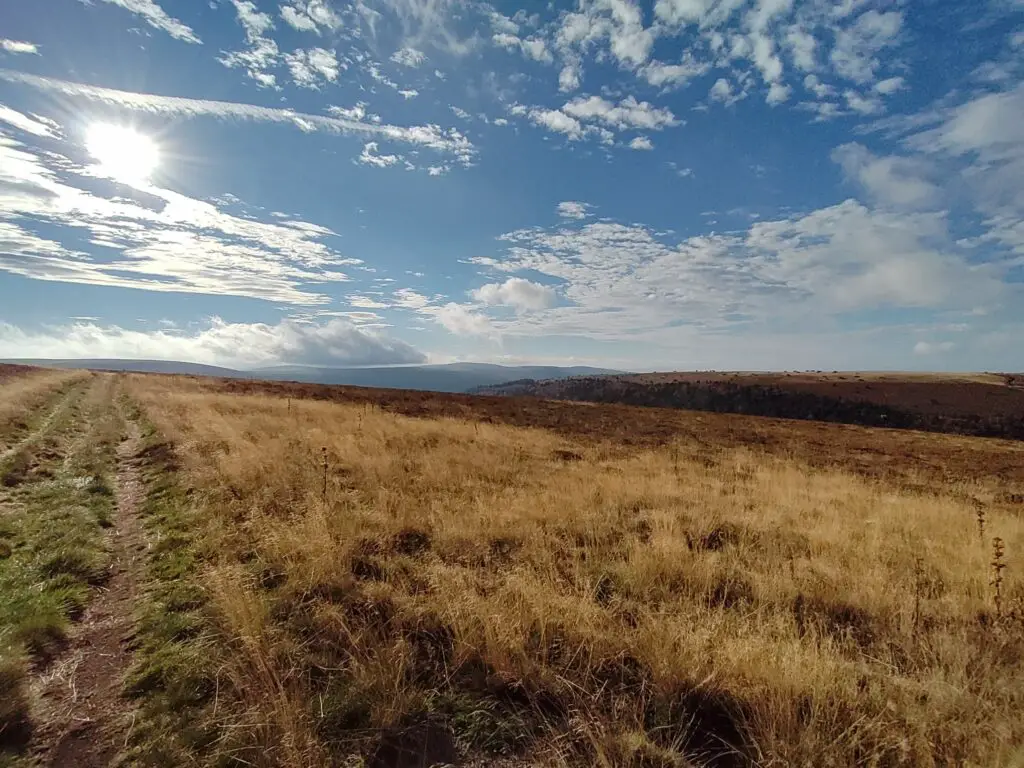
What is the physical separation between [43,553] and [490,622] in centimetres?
659

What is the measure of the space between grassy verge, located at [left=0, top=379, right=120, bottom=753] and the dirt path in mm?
126

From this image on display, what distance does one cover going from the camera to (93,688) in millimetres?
3893

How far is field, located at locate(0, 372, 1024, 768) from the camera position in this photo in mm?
3184

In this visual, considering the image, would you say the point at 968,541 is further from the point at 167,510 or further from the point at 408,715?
the point at 167,510

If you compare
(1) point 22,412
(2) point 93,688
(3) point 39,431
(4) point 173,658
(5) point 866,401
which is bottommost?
(5) point 866,401

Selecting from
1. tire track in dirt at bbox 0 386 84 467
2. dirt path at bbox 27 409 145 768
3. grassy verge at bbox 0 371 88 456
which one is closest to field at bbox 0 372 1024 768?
dirt path at bbox 27 409 145 768

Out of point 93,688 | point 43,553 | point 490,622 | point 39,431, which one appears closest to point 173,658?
point 93,688

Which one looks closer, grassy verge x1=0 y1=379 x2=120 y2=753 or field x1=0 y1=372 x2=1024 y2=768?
field x1=0 y1=372 x2=1024 y2=768

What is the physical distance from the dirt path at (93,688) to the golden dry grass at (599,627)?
28.3 inches

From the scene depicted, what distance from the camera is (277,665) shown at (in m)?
3.88

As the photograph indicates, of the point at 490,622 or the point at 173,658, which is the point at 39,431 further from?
the point at 490,622

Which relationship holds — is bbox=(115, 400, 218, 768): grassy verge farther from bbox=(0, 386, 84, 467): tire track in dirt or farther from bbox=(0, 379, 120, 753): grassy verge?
bbox=(0, 386, 84, 467): tire track in dirt

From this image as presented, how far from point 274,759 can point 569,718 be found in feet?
6.33

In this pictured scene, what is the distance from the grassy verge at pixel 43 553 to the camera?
4.00m
